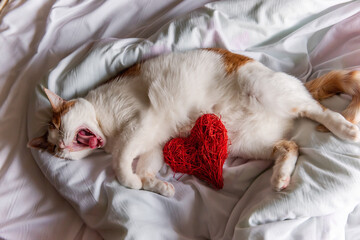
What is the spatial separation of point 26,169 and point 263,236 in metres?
1.05

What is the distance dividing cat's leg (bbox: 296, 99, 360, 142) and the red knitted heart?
1.08 ft

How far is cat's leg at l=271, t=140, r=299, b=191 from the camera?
0.98 meters

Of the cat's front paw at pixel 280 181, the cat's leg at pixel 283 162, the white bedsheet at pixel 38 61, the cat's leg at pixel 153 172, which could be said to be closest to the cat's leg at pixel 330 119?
the cat's leg at pixel 283 162

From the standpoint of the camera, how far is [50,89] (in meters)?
1.31

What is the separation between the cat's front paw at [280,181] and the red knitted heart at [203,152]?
A: 0.22m

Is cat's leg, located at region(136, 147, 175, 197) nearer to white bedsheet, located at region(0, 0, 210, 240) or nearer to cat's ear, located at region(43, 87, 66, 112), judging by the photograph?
white bedsheet, located at region(0, 0, 210, 240)

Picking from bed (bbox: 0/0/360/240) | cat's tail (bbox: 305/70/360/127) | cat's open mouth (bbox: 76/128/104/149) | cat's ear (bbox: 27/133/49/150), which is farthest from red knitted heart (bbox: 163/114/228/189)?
cat's ear (bbox: 27/133/49/150)

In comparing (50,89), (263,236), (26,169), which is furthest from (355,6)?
(26,169)

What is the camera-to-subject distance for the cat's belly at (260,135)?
114cm

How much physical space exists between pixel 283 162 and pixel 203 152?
0.30 meters

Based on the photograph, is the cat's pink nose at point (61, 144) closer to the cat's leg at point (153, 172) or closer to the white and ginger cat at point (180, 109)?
the white and ginger cat at point (180, 109)

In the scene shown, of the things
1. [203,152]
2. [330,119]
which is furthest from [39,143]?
[330,119]

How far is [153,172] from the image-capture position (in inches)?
48.3

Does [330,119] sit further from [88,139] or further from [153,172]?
[88,139]
